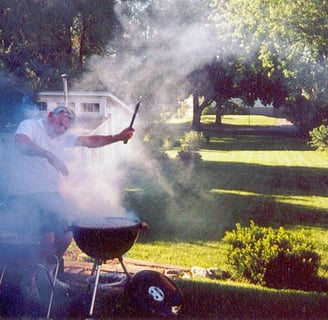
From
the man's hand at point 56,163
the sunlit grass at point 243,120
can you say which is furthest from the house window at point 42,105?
the sunlit grass at point 243,120

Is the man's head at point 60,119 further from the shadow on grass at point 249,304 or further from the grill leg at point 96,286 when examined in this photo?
the shadow on grass at point 249,304

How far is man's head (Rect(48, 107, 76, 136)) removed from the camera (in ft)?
17.5

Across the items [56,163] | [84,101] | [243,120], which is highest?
[84,101]

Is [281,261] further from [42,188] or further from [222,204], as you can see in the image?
[222,204]

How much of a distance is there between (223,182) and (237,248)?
994 centimetres

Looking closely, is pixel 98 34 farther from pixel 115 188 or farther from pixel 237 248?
pixel 237 248

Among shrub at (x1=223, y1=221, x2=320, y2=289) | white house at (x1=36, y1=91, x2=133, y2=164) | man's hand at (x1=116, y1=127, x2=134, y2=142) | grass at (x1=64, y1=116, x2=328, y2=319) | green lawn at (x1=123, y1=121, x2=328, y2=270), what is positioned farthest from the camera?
white house at (x1=36, y1=91, x2=133, y2=164)

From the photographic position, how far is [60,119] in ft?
17.6

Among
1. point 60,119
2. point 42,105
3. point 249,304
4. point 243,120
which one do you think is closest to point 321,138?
point 42,105

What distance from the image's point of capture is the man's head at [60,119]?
532 cm

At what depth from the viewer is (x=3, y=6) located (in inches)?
638

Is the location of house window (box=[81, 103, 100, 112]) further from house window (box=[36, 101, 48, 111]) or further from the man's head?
the man's head

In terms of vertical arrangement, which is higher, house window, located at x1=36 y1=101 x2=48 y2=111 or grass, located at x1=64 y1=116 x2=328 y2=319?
house window, located at x1=36 y1=101 x2=48 y2=111

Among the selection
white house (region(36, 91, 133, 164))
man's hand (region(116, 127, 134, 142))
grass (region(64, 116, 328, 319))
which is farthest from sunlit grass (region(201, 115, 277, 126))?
man's hand (region(116, 127, 134, 142))
